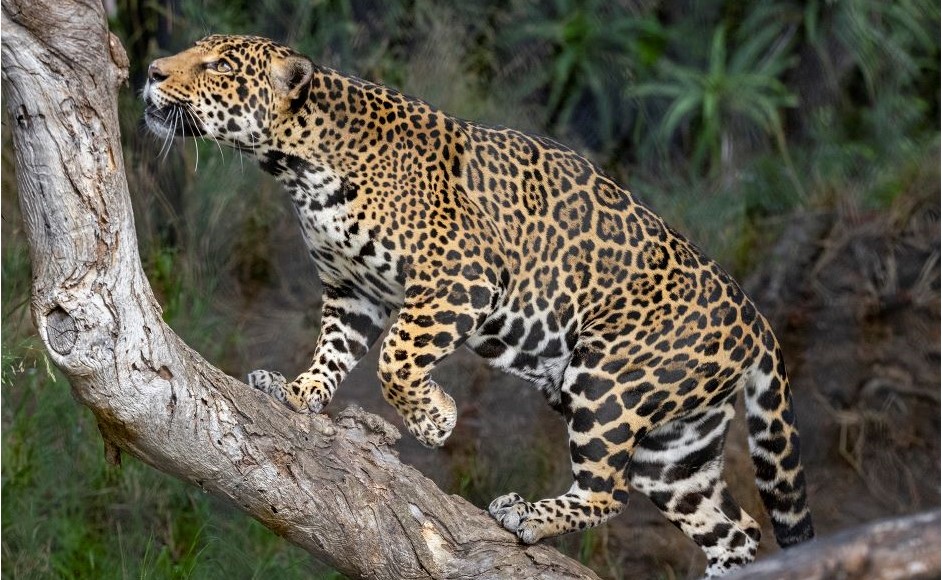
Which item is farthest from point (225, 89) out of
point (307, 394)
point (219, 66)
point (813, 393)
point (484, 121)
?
point (813, 393)

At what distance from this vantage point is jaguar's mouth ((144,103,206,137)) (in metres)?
5.92

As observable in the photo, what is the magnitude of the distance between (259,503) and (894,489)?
5.94 meters

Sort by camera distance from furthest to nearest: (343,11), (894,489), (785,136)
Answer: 1. (785,136)
2. (343,11)
3. (894,489)

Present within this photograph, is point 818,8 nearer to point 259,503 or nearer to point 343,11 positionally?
point 343,11

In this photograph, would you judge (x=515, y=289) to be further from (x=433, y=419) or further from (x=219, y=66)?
(x=219, y=66)

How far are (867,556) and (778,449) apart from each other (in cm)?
252

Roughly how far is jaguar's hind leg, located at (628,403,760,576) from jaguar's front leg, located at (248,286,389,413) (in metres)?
1.53

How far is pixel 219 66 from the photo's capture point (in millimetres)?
6023

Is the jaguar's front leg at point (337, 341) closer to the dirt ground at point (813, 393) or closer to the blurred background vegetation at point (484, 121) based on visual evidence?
the blurred background vegetation at point (484, 121)

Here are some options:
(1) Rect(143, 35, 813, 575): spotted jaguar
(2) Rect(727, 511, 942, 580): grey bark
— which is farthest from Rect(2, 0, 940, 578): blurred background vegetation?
(2) Rect(727, 511, 942, 580): grey bark

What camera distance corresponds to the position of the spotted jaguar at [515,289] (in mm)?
6031

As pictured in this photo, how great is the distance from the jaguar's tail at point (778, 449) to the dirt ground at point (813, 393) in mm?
2825

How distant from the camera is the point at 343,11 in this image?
38.4 ft

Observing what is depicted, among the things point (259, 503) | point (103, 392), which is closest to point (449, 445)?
point (259, 503)
